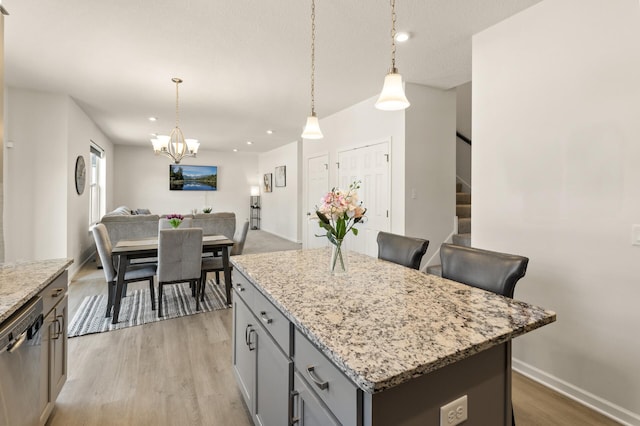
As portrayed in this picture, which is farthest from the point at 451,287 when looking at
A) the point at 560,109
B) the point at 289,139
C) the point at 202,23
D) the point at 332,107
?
the point at 289,139

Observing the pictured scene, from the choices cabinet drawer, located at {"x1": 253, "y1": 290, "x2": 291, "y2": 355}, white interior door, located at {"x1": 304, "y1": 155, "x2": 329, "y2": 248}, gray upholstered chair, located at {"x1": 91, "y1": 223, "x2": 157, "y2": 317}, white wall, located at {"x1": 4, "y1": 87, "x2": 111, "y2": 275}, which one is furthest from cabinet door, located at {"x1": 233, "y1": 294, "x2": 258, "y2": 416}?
white wall, located at {"x1": 4, "y1": 87, "x2": 111, "y2": 275}

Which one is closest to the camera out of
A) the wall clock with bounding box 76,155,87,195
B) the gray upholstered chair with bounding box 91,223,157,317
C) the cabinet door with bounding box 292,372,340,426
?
the cabinet door with bounding box 292,372,340,426

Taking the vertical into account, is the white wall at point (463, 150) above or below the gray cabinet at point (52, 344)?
above

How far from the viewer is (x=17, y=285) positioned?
1.45 m

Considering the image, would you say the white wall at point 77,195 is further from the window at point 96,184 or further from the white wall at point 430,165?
the white wall at point 430,165

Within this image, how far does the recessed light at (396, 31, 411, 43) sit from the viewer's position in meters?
2.72

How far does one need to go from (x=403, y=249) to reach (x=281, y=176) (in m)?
7.06

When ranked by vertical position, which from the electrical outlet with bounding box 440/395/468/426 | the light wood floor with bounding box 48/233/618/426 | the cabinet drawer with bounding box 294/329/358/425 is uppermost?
the cabinet drawer with bounding box 294/329/358/425

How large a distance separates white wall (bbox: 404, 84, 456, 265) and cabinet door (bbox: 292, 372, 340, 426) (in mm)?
3059

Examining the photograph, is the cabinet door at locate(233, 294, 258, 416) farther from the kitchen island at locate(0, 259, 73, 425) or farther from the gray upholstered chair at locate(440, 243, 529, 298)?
the gray upholstered chair at locate(440, 243, 529, 298)

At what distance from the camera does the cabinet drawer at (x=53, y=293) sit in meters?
1.56

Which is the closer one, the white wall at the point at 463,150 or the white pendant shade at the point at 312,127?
the white pendant shade at the point at 312,127

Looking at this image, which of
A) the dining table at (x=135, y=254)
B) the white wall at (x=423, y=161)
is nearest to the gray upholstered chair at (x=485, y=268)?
the white wall at (x=423, y=161)

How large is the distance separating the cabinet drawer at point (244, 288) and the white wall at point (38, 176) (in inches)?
147
